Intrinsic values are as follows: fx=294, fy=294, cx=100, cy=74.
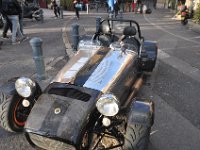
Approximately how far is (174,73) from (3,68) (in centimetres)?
479

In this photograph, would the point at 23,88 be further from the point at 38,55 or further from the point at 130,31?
the point at 130,31

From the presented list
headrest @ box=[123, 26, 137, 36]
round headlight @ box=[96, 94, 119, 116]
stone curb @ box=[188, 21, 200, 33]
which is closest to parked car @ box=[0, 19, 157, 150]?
round headlight @ box=[96, 94, 119, 116]

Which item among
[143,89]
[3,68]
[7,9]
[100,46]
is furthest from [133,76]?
[7,9]

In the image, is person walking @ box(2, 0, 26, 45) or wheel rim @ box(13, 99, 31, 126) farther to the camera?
person walking @ box(2, 0, 26, 45)

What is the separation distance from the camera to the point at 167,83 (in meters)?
7.28

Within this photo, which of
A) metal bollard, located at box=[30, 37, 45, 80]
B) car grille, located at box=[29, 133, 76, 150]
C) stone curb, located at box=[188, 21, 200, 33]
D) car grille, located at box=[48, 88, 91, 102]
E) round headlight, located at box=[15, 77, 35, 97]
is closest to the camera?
car grille, located at box=[29, 133, 76, 150]

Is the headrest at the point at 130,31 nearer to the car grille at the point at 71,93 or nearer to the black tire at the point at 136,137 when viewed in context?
the car grille at the point at 71,93

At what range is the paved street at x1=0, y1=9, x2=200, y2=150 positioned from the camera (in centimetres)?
462

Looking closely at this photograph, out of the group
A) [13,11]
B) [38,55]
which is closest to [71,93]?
[38,55]

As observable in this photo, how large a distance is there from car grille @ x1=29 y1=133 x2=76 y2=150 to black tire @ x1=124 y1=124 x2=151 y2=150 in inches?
27.4

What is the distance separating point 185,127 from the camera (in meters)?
5.06

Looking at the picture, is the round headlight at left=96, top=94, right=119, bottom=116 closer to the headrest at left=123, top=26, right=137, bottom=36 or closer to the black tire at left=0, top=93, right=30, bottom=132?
the black tire at left=0, top=93, right=30, bottom=132

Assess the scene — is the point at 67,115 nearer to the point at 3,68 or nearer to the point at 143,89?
the point at 143,89

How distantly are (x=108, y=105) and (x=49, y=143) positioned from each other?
0.89 metres
